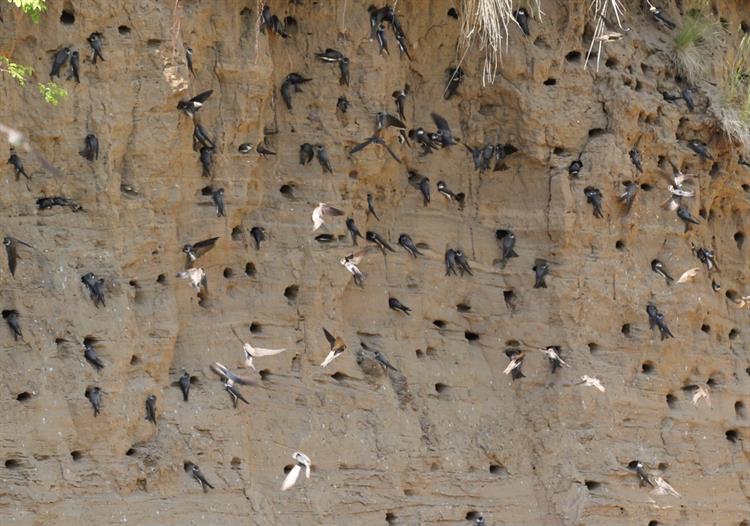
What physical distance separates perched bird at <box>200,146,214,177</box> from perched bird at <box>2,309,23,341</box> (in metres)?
1.76

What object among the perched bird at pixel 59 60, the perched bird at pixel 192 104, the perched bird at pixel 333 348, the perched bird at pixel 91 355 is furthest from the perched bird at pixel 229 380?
the perched bird at pixel 59 60

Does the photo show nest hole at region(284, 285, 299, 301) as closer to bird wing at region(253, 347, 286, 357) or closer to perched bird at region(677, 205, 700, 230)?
bird wing at region(253, 347, 286, 357)

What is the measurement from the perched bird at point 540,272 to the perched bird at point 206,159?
2.84 m

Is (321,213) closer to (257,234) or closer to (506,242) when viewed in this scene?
(257,234)

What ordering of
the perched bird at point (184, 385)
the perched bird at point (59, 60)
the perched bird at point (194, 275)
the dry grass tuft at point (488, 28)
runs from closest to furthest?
the perched bird at point (59, 60), the perched bird at point (184, 385), the perched bird at point (194, 275), the dry grass tuft at point (488, 28)

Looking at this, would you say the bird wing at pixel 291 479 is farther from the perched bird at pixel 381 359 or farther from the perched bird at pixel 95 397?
the perched bird at pixel 95 397

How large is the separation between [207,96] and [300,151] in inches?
37.6

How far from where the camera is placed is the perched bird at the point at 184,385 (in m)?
10.5

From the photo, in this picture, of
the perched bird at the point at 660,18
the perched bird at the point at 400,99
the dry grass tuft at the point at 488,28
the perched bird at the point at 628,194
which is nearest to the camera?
the dry grass tuft at the point at 488,28

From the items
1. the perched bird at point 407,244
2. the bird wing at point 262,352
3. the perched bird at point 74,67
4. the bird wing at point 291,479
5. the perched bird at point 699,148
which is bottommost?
the bird wing at point 291,479

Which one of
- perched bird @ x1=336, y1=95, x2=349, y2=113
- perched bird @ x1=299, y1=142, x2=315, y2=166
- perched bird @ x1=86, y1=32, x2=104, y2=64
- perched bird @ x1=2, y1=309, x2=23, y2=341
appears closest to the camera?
perched bird @ x1=2, y1=309, x2=23, y2=341

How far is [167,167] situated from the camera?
415 inches

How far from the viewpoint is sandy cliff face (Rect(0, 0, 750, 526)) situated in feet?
33.0

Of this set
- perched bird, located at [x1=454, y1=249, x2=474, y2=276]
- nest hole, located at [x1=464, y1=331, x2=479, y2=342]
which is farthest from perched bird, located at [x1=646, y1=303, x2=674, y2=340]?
perched bird, located at [x1=454, y1=249, x2=474, y2=276]
